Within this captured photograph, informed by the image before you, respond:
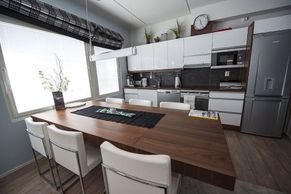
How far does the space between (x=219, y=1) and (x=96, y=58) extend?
2.81 m

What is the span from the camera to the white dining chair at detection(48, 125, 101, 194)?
1.07m

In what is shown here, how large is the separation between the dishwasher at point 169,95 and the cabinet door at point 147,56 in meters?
0.79

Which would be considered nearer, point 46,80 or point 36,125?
point 36,125

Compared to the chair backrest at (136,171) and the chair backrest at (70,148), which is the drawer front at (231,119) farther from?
the chair backrest at (70,148)

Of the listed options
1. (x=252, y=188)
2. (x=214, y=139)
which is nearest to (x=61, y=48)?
(x=214, y=139)

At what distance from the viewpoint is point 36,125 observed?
52.1 inches

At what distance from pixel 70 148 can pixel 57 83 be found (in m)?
1.62

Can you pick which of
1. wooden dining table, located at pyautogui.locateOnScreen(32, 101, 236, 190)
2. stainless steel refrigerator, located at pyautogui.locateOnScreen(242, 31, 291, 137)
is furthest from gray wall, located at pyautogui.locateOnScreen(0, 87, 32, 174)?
stainless steel refrigerator, located at pyautogui.locateOnScreen(242, 31, 291, 137)

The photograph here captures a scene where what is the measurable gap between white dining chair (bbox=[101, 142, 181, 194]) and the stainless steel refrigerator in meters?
2.58

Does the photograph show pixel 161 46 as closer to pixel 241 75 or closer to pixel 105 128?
pixel 241 75

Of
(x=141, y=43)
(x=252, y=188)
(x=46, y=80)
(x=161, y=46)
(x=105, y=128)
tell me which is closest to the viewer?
(x=105, y=128)

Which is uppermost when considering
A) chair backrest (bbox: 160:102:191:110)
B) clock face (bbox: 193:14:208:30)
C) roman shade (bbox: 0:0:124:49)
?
clock face (bbox: 193:14:208:30)

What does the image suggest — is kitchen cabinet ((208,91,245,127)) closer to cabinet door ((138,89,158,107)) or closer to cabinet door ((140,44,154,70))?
cabinet door ((138,89,158,107))

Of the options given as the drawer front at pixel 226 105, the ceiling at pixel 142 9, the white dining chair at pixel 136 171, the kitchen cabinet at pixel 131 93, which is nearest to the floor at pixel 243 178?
the drawer front at pixel 226 105
